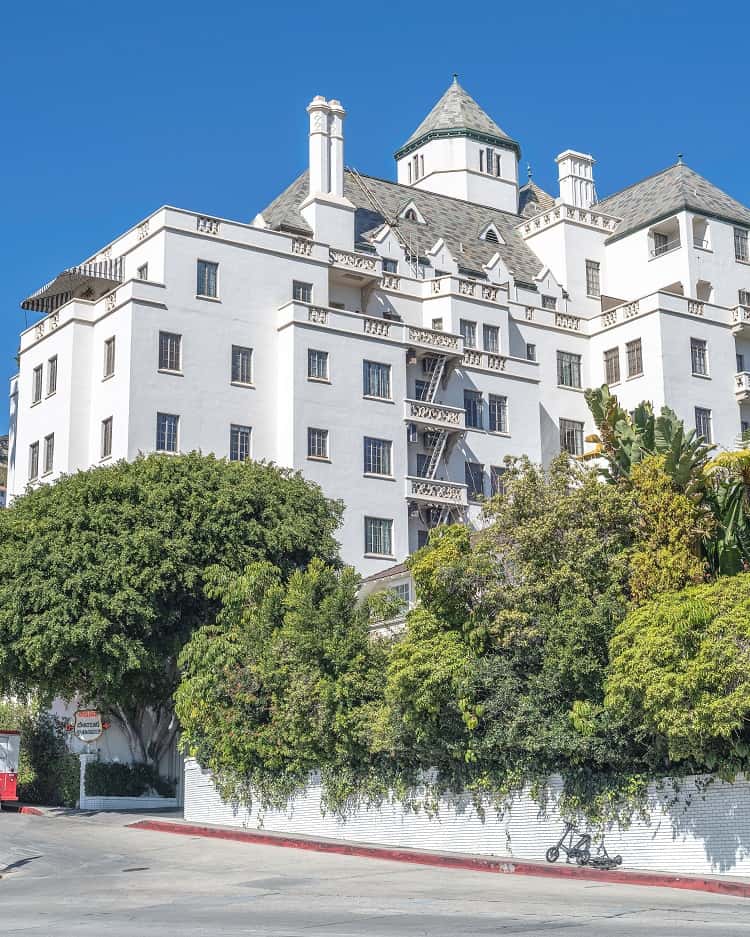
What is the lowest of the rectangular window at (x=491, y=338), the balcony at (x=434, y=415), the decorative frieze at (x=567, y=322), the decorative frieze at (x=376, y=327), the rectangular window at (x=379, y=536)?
the rectangular window at (x=379, y=536)

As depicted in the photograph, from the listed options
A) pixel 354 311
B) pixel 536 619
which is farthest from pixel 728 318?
pixel 536 619

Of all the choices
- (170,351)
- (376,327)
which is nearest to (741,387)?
(376,327)

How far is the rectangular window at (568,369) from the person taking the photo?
203ft

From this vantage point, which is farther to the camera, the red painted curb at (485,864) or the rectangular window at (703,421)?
the rectangular window at (703,421)

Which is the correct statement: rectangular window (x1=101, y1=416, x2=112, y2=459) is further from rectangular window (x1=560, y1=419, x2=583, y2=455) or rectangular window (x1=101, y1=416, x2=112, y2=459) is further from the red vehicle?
rectangular window (x1=560, y1=419, x2=583, y2=455)

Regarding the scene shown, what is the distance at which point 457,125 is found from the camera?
243 ft

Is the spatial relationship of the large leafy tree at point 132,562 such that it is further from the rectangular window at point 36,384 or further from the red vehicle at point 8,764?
the rectangular window at point 36,384

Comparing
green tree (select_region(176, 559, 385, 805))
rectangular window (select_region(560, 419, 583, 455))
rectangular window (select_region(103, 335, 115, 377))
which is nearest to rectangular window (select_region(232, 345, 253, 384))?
rectangular window (select_region(103, 335, 115, 377))

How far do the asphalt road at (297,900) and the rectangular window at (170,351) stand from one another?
23.2 meters

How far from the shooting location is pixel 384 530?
52.3m

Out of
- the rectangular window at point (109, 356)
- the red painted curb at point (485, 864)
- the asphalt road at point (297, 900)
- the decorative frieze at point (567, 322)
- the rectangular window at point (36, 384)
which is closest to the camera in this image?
the asphalt road at point (297, 900)

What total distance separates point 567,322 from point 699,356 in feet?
21.1

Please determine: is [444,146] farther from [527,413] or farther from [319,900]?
[319,900]

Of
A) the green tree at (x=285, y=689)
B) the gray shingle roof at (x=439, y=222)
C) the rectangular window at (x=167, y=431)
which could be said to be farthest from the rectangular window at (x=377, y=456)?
the green tree at (x=285, y=689)
